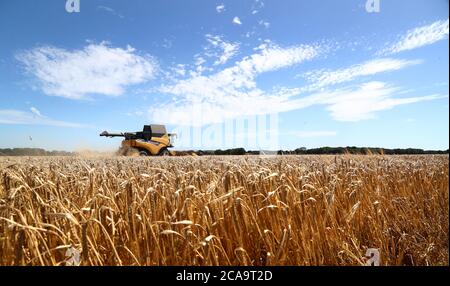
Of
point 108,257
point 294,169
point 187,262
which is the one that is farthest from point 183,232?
point 294,169

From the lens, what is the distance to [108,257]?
69.4 inches

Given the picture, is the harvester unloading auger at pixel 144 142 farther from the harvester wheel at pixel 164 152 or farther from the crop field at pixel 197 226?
the crop field at pixel 197 226

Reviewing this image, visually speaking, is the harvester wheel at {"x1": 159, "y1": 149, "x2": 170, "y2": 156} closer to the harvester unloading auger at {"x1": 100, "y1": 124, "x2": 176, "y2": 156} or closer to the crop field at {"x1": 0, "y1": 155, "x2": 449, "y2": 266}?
the harvester unloading auger at {"x1": 100, "y1": 124, "x2": 176, "y2": 156}

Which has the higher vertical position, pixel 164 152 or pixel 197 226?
pixel 164 152

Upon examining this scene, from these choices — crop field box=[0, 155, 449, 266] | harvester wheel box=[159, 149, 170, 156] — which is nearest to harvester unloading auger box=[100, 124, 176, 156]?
harvester wheel box=[159, 149, 170, 156]

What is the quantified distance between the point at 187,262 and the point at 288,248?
2.05ft

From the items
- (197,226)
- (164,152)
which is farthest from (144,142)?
(197,226)

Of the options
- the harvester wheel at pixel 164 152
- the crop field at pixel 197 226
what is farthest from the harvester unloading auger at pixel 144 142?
the crop field at pixel 197 226

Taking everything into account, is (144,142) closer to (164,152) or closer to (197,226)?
(164,152)

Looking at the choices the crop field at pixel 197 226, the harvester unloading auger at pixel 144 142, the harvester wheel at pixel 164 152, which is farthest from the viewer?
the harvester wheel at pixel 164 152

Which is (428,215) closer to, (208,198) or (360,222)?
(360,222)

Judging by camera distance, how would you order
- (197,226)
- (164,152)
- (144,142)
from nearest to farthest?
(197,226) → (144,142) → (164,152)

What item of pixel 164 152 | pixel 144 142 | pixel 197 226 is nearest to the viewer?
pixel 197 226
